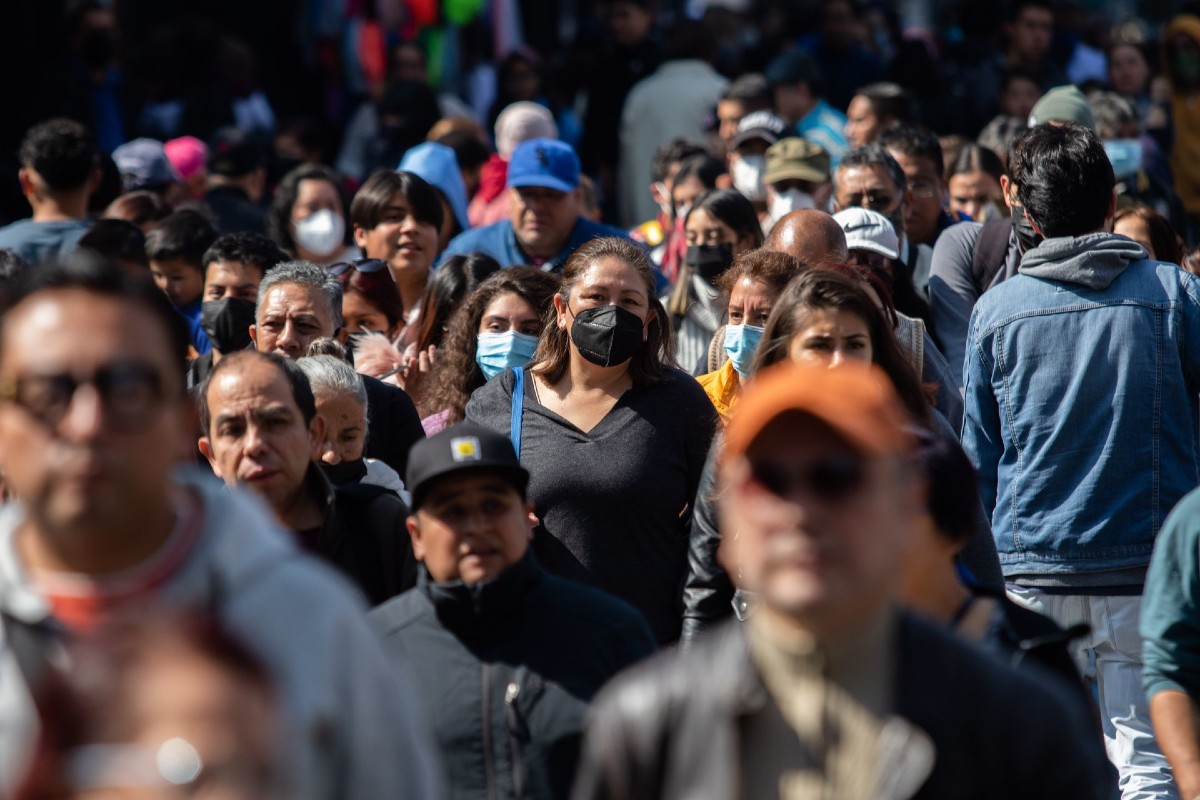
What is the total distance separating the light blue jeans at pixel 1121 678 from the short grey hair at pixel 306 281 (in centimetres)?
266

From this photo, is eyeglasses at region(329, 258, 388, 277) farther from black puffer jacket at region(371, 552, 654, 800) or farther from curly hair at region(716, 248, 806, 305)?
black puffer jacket at region(371, 552, 654, 800)

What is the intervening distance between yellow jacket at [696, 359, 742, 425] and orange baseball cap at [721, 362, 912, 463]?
3.22 meters

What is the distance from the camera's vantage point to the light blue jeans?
5648 millimetres

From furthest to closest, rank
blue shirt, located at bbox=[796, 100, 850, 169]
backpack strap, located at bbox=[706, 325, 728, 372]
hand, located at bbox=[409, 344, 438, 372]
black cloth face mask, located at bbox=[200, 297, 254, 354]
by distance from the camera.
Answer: blue shirt, located at bbox=[796, 100, 850, 169]
black cloth face mask, located at bbox=[200, 297, 254, 354]
hand, located at bbox=[409, 344, 438, 372]
backpack strap, located at bbox=[706, 325, 728, 372]

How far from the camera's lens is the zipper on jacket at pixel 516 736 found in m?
3.81

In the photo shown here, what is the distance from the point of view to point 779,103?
12141mm

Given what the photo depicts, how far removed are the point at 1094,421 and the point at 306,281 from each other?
277 centimetres

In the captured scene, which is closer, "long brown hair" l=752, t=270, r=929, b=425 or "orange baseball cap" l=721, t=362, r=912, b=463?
"orange baseball cap" l=721, t=362, r=912, b=463

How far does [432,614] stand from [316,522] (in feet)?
2.63

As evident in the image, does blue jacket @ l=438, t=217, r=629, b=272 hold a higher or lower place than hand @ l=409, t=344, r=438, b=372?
lower

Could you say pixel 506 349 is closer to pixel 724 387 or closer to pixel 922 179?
pixel 724 387

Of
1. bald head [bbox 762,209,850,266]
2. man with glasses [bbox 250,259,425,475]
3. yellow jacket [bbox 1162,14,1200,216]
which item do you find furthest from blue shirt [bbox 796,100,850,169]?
man with glasses [bbox 250,259,425,475]

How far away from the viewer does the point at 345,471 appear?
546 cm

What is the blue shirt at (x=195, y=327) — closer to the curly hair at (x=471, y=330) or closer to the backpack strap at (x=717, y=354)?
the curly hair at (x=471, y=330)
